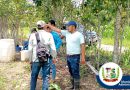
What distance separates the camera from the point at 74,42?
1091cm

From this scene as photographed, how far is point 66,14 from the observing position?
16.3 metres

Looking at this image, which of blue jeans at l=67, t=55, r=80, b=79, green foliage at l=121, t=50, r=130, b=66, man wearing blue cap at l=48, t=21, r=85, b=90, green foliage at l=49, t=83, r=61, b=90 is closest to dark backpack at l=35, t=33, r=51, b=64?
man wearing blue cap at l=48, t=21, r=85, b=90

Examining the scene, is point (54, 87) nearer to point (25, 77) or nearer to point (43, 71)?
point (43, 71)

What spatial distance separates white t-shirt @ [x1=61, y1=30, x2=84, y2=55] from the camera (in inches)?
428

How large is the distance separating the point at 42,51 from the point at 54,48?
1.36ft

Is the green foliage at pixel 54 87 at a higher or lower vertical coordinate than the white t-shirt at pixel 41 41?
lower

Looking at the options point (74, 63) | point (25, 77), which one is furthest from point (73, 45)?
point (25, 77)

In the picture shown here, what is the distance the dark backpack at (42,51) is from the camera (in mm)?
10156

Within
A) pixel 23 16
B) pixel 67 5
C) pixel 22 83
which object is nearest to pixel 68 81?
pixel 22 83

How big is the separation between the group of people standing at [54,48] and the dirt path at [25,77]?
51 cm

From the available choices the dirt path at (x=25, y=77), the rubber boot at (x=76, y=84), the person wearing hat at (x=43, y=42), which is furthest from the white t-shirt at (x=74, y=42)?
the dirt path at (x=25, y=77)

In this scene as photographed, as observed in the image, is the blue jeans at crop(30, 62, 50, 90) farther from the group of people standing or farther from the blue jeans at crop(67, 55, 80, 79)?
the blue jeans at crop(67, 55, 80, 79)

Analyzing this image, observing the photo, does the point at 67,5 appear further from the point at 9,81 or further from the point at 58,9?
the point at 9,81

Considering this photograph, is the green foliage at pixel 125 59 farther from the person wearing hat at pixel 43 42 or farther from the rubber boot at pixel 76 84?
the person wearing hat at pixel 43 42
